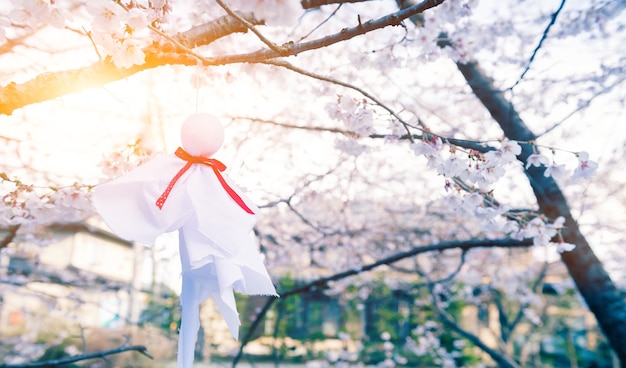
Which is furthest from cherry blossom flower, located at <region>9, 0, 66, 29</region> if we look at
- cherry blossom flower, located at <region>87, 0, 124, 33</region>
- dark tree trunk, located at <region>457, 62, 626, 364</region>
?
dark tree trunk, located at <region>457, 62, 626, 364</region>

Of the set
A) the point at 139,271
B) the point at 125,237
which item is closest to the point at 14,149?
the point at 125,237

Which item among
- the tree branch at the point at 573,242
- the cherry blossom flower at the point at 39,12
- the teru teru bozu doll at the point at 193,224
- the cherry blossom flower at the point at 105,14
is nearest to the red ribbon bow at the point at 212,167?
the teru teru bozu doll at the point at 193,224

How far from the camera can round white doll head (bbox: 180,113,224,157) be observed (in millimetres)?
1978

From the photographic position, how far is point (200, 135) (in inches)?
77.9

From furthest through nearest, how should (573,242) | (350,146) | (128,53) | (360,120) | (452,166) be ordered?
(573,242) < (350,146) < (360,120) < (452,166) < (128,53)

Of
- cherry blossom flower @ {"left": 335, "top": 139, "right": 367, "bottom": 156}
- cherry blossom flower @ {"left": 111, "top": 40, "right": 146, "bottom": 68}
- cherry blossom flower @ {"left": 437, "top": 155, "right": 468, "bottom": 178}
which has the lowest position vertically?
cherry blossom flower @ {"left": 437, "top": 155, "right": 468, "bottom": 178}

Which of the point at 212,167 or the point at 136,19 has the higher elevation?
the point at 136,19

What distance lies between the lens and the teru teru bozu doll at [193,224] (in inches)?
68.7

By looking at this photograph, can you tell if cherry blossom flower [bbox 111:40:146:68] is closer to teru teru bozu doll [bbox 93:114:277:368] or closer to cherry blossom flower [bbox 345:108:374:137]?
teru teru bozu doll [bbox 93:114:277:368]

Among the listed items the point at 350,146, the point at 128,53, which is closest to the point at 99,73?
the point at 128,53

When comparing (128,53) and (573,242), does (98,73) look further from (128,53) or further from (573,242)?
(573,242)

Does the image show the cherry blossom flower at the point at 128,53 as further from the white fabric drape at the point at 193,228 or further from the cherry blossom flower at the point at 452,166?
the cherry blossom flower at the point at 452,166

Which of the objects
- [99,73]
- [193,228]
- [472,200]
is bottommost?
[193,228]

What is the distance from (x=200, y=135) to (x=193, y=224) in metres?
0.39
